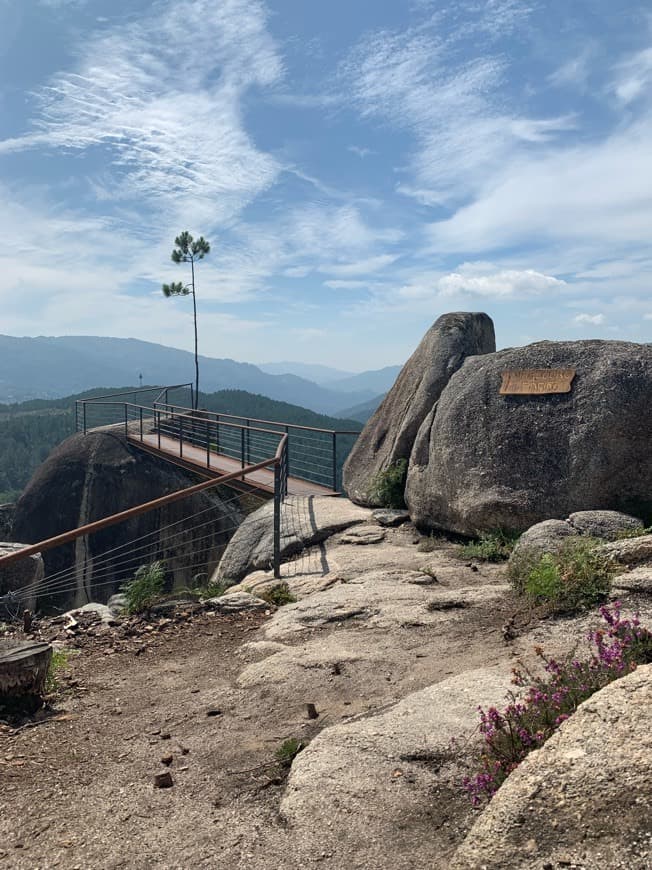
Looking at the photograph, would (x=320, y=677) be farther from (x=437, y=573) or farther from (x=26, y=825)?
(x=437, y=573)

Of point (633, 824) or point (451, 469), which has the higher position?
point (451, 469)

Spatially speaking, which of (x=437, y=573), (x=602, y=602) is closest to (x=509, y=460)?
(x=437, y=573)

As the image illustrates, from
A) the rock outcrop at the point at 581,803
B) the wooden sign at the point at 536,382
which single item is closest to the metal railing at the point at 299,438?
the wooden sign at the point at 536,382

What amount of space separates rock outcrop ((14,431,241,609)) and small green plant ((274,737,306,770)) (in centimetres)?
1404

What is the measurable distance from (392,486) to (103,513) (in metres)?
15.0

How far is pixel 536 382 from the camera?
914 centimetres

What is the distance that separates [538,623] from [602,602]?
0.56 m

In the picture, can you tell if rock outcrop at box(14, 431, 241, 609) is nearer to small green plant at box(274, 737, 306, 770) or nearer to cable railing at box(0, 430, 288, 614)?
cable railing at box(0, 430, 288, 614)

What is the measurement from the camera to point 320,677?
201 inches

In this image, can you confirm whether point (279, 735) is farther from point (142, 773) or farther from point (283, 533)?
point (283, 533)

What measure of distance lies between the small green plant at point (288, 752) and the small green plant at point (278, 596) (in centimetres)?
354

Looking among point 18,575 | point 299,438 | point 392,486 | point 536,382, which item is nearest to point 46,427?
point 18,575

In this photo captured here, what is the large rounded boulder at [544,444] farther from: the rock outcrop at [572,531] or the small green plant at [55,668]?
the small green plant at [55,668]

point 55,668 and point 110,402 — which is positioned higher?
point 110,402
